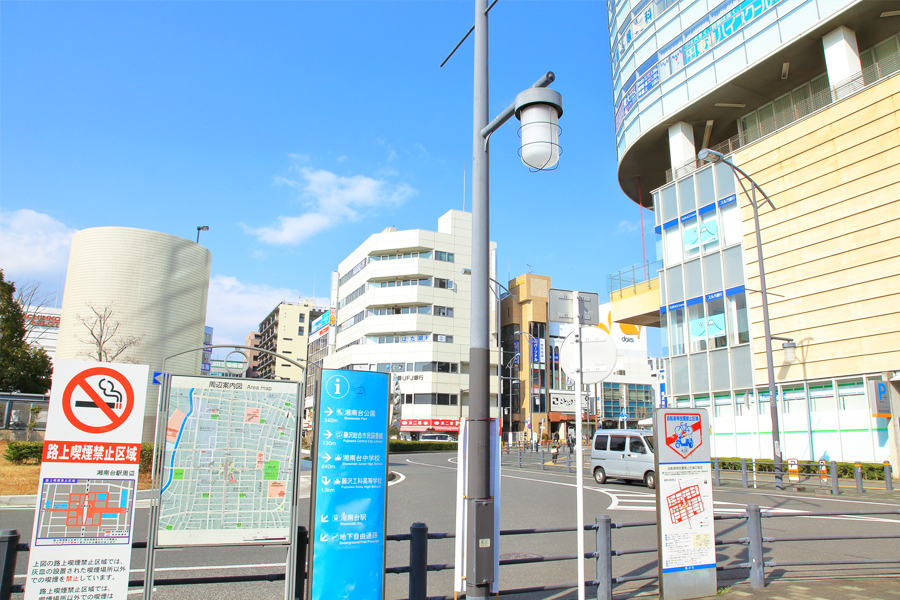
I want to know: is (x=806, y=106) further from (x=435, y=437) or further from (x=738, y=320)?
(x=435, y=437)

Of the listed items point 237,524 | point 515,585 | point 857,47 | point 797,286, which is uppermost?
point 857,47

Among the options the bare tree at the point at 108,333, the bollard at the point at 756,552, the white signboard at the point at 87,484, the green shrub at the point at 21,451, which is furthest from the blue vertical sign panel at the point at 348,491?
the bare tree at the point at 108,333

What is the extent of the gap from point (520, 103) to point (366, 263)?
7105 cm

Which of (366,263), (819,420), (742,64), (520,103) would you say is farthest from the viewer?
(366,263)

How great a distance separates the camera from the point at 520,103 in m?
5.52

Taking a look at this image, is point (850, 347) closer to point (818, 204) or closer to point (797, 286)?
point (797, 286)

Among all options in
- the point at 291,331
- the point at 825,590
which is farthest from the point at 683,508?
the point at 291,331

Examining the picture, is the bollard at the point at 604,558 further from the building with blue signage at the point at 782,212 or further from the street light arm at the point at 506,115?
the building with blue signage at the point at 782,212

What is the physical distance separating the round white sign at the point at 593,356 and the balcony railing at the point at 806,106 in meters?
23.2

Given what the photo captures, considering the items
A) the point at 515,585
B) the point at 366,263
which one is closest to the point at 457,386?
the point at 366,263

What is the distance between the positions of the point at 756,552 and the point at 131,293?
41.1 meters

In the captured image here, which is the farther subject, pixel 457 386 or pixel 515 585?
pixel 457 386

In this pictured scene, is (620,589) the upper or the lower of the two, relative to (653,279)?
lower

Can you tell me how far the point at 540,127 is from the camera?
543 centimetres
